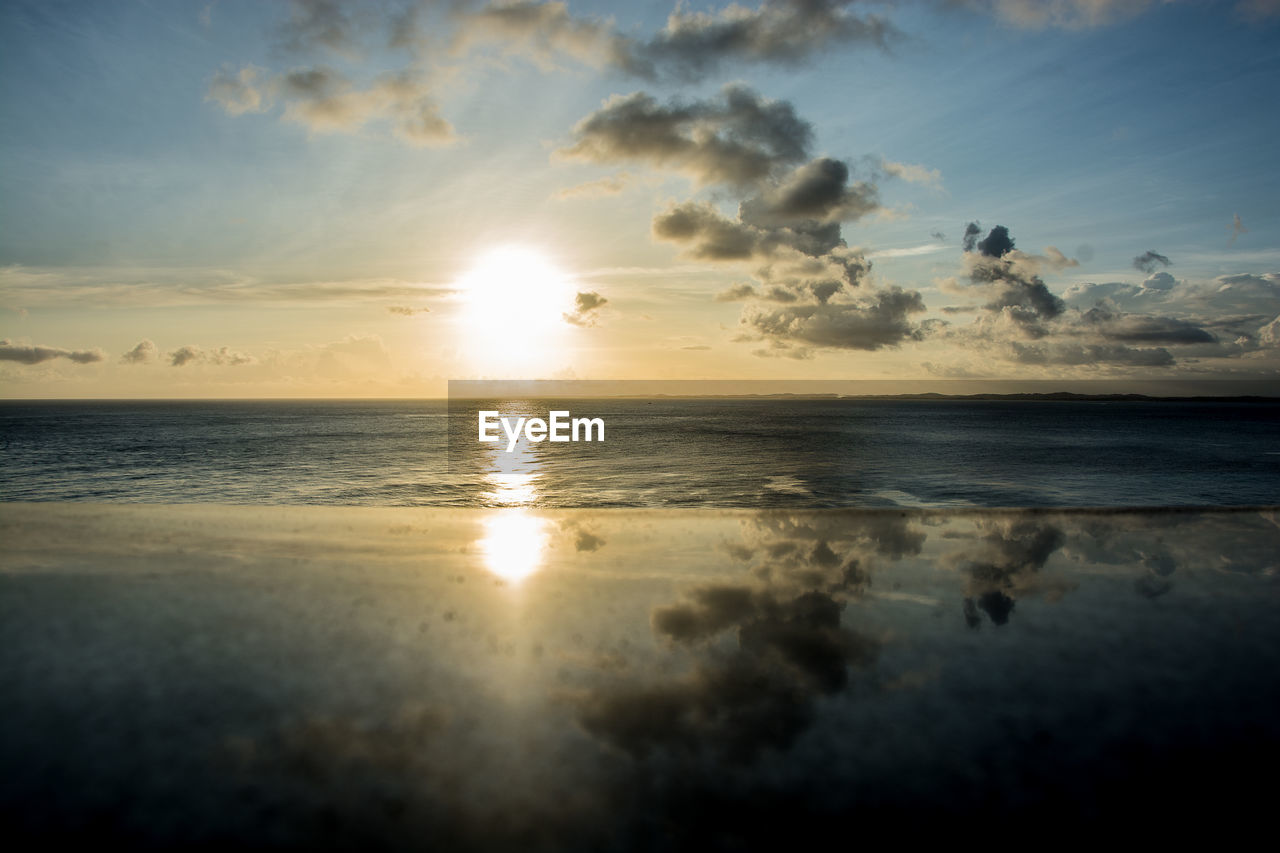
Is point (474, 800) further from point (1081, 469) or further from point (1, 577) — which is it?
point (1081, 469)

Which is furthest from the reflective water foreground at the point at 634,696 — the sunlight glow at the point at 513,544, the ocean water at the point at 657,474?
the ocean water at the point at 657,474

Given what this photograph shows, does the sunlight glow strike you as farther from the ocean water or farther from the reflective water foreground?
the ocean water

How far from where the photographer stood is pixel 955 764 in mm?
6910

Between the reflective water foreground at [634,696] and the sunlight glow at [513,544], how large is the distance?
0.34m

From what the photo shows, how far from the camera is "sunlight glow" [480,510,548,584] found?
15.7 metres

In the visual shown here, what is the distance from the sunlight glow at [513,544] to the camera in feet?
51.5

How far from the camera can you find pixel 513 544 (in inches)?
733

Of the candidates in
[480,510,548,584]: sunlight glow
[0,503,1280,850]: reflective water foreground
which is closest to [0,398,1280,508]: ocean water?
[480,510,548,584]: sunlight glow

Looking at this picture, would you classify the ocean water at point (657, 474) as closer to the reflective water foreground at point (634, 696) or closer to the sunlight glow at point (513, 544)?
the sunlight glow at point (513, 544)

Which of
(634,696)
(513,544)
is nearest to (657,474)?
(513,544)

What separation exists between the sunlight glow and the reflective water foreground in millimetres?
339

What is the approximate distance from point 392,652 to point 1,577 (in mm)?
10586

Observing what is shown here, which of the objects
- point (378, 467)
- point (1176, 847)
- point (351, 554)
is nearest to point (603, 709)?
point (1176, 847)

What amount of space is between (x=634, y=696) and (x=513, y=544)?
1055 cm
